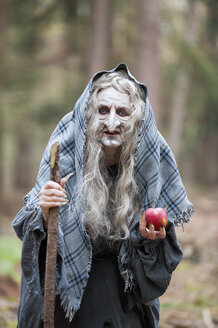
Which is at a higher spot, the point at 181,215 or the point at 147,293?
the point at 181,215

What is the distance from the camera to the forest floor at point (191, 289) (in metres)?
4.61

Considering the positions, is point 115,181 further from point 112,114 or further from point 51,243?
point 51,243

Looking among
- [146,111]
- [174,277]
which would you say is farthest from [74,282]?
[174,277]

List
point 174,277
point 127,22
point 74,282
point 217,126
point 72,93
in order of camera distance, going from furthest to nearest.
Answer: point 217,126 < point 72,93 < point 127,22 < point 174,277 < point 74,282

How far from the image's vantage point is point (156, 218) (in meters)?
2.45

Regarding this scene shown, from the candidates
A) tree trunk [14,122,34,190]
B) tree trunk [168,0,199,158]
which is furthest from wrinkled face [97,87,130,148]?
tree trunk [14,122,34,190]

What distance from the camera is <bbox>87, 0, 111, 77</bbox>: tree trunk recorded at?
9227 millimetres

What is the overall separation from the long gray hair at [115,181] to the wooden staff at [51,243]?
0.47 meters

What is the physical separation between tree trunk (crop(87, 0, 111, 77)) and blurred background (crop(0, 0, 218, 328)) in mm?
22

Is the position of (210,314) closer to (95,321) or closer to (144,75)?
(95,321)

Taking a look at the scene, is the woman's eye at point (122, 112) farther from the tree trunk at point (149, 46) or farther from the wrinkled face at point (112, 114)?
the tree trunk at point (149, 46)

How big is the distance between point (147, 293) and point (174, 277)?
161 inches

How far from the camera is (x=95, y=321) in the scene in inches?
105

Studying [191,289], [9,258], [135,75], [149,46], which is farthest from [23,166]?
[191,289]
